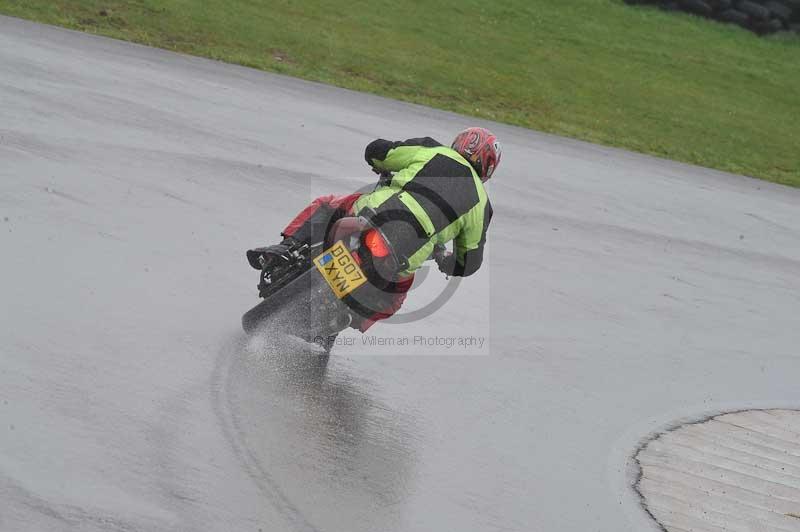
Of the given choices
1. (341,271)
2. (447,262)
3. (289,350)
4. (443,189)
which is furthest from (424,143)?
(289,350)

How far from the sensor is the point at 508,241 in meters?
11.8

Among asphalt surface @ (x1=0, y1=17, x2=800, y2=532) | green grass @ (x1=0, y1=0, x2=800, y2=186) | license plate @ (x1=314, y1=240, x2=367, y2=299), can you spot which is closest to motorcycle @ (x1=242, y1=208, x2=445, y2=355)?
license plate @ (x1=314, y1=240, x2=367, y2=299)

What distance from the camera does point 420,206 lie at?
23.0ft

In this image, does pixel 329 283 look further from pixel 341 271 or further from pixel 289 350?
pixel 289 350

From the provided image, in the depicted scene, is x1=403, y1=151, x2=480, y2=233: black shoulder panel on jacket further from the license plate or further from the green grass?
the green grass

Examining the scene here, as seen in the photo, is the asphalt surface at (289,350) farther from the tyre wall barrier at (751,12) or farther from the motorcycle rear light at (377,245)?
the tyre wall barrier at (751,12)

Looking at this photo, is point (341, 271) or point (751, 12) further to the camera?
point (751, 12)

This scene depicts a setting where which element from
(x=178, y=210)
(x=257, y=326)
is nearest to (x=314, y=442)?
(x=257, y=326)

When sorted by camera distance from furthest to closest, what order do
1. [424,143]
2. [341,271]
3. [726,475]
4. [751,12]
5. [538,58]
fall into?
[751,12] → [538,58] → [424,143] → [726,475] → [341,271]

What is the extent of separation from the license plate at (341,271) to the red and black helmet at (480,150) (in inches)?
41.5

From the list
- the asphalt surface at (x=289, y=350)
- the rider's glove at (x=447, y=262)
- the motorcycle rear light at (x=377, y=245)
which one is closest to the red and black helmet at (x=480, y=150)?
the rider's glove at (x=447, y=262)

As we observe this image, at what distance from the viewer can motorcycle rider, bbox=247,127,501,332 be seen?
7.02 m

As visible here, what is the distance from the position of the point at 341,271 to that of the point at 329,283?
0.11 m

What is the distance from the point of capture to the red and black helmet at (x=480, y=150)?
7.35 meters
